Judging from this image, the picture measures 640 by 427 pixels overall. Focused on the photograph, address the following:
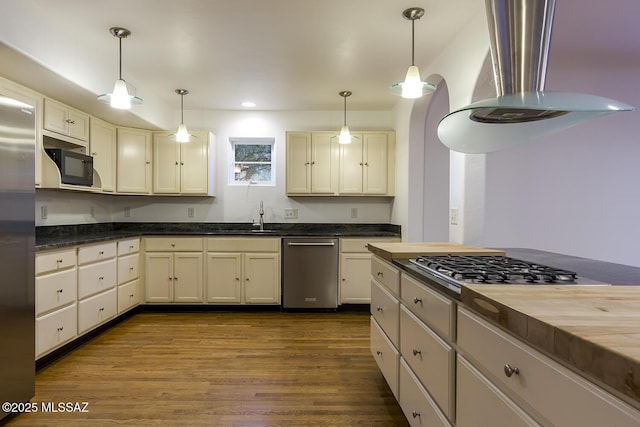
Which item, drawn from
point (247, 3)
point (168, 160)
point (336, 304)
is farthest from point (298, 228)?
point (247, 3)

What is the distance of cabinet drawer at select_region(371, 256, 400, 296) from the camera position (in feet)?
6.16

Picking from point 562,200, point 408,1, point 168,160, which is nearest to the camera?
point 408,1

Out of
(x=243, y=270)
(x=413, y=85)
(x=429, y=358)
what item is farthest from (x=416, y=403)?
(x=243, y=270)

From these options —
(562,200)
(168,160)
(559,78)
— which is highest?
(559,78)

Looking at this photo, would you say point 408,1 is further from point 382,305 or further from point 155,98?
point 155,98

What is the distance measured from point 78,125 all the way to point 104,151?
48 centimetres

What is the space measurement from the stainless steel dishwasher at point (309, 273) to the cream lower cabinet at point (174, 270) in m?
0.98

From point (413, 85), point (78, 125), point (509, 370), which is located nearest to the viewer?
point (509, 370)

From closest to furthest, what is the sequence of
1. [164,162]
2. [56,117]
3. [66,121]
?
[56,117]
[66,121]
[164,162]

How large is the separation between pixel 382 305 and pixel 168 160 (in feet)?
10.6

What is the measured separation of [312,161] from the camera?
4.31m

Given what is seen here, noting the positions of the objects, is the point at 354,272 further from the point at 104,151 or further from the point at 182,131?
the point at 104,151

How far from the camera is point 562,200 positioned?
2.75m

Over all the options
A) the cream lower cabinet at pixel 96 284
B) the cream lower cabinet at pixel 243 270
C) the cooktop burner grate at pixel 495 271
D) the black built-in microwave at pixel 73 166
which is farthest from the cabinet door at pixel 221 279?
the cooktop burner grate at pixel 495 271
